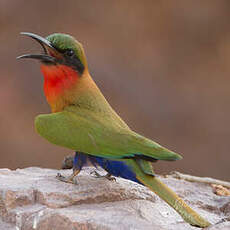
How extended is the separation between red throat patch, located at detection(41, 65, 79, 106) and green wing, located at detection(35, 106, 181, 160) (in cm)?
16

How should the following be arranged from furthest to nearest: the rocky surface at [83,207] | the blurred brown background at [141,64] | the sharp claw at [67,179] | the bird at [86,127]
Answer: the blurred brown background at [141,64] → the sharp claw at [67,179] → the bird at [86,127] → the rocky surface at [83,207]

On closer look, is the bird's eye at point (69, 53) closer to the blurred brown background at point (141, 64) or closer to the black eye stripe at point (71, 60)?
the black eye stripe at point (71, 60)

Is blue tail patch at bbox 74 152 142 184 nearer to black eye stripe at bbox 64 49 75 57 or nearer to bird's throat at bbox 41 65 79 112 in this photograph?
bird's throat at bbox 41 65 79 112

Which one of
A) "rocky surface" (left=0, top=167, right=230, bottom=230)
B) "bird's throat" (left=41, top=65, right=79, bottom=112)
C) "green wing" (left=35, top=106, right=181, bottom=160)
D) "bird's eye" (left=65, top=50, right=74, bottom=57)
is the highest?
"bird's eye" (left=65, top=50, right=74, bottom=57)

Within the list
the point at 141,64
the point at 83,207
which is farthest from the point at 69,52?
the point at 141,64

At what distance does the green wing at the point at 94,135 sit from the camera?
2.93m

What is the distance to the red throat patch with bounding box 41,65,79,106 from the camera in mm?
3230

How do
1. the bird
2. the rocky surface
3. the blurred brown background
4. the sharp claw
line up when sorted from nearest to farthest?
the rocky surface < the bird < the sharp claw < the blurred brown background

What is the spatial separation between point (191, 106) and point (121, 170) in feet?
16.2

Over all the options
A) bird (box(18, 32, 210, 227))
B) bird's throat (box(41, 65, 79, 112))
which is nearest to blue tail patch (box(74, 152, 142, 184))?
bird (box(18, 32, 210, 227))

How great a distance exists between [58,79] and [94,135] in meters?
0.47

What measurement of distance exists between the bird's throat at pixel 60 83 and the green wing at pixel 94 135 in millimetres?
107

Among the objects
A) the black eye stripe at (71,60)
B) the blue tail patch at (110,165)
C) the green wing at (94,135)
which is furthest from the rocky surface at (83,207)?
the black eye stripe at (71,60)

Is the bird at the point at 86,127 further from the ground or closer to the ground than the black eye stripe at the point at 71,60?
closer to the ground
